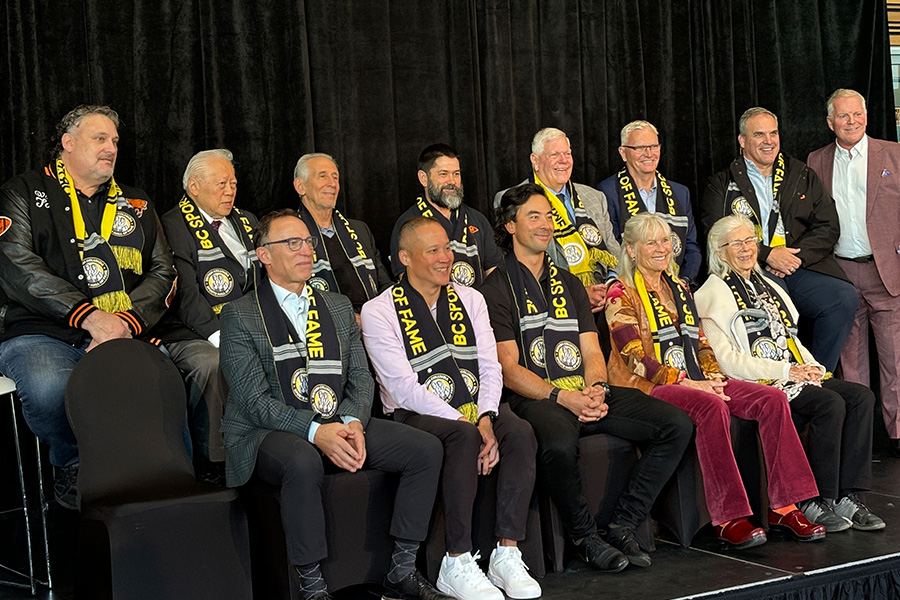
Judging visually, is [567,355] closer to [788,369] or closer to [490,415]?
[490,415]

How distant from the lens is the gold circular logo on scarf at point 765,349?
4102 millimetres

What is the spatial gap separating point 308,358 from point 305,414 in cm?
21

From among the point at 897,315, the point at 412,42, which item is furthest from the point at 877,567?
the point at 412,42

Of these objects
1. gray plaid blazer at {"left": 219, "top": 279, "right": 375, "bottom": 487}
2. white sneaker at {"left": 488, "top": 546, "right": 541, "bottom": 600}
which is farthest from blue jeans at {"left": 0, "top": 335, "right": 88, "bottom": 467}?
white sneaker at {"left": 488, "top": 546, "right": 541, "bottom": 600}

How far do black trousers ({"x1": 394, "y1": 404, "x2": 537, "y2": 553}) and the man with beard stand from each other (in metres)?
1.31

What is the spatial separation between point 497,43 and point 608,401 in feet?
7.67

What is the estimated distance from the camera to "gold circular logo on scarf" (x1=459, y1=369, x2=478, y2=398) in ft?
11.8

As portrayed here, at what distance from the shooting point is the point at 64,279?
372cm

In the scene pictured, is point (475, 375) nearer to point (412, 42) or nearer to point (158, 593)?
point (158, 593)

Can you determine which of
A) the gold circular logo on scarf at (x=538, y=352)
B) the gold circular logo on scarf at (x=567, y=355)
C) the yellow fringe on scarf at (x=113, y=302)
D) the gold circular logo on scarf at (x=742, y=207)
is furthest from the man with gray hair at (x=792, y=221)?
the yellow fringe on scarf at (x=113, y=302)

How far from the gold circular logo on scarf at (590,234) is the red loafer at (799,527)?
1.51 metres

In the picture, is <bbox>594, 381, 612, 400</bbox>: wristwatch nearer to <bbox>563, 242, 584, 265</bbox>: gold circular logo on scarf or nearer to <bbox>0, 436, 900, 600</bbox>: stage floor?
<bbox>0, 436, 900, 600</bbox>: stage floor

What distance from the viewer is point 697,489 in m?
3.75

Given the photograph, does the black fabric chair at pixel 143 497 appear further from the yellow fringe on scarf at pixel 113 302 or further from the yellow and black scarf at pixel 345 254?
the yellow and black scarf at pixel 345 254
